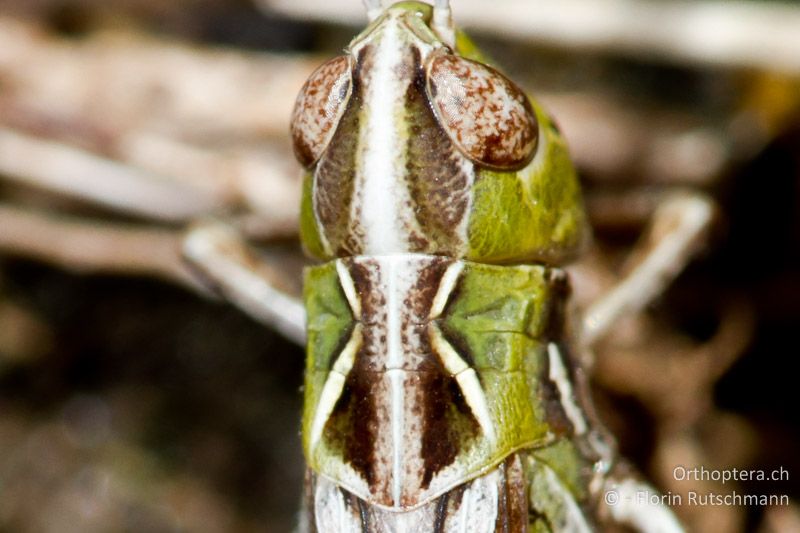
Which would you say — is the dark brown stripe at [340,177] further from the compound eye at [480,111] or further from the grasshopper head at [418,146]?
the compound eye at [480,111]

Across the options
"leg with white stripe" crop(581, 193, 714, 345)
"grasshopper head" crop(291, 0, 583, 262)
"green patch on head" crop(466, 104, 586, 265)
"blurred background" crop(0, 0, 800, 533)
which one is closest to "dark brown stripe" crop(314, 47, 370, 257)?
"grasshopper head" crop(291, 0, 583, 262)

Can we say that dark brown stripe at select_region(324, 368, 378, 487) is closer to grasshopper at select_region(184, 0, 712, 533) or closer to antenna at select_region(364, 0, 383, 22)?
grasshopper at select_region(184, 0, 712, 533)

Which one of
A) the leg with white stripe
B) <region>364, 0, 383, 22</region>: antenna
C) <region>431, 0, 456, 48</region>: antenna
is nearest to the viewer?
<region>431, 0, 456, 48</region>: antenna

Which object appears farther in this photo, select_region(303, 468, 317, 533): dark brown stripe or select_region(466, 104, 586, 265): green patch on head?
select_region(303, 468, 317, 533): dark brown stripe

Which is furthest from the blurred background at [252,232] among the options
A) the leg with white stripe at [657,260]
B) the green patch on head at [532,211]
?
the green patch on head at [532,211]

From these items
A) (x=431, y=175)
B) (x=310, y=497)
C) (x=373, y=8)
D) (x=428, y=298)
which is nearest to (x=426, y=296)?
(x=428, y=298)

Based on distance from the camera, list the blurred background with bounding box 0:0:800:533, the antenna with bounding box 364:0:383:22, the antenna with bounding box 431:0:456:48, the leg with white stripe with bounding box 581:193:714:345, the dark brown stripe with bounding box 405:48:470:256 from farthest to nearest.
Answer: the blurred background with bounding box 0:0:800:533
the leg with white stripe with bounding box 581:193:714:345
the antenna with bounding box 364:0:383:22
the antenna with bounding box 431:0:456:48
the dark brown stripe with bounding box 405:48:470:256

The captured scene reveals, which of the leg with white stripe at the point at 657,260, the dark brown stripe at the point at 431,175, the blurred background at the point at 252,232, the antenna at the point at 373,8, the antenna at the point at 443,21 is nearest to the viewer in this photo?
the dark brown stripe at the point at 431,175
